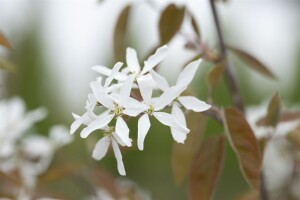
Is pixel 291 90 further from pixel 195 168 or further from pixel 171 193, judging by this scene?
pixel 195 168

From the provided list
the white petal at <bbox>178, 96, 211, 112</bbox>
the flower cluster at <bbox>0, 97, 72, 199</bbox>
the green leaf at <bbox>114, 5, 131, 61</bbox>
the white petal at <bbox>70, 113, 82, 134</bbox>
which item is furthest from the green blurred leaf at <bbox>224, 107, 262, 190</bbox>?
the flower cluster at <bbox>0, 97, 72, 199</bbox>

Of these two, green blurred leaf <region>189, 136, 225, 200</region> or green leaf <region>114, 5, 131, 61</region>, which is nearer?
green blurred leaf <region>189, 136, 225, 200</region>

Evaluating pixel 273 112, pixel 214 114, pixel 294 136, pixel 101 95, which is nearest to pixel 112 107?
pixel 101 95

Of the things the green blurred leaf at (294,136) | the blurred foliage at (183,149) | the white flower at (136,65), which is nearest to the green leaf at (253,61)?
the blurred foliage at (183,149)

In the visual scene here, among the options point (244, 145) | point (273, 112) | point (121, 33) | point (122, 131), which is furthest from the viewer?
point (121, 33)

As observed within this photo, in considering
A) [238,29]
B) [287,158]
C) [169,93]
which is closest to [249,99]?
[238,29]

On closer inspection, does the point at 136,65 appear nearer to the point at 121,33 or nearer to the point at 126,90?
the point at 126,90

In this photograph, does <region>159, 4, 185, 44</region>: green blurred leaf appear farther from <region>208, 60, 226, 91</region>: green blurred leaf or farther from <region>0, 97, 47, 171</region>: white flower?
<region>0, 97, 47, 171</region>: white flower
